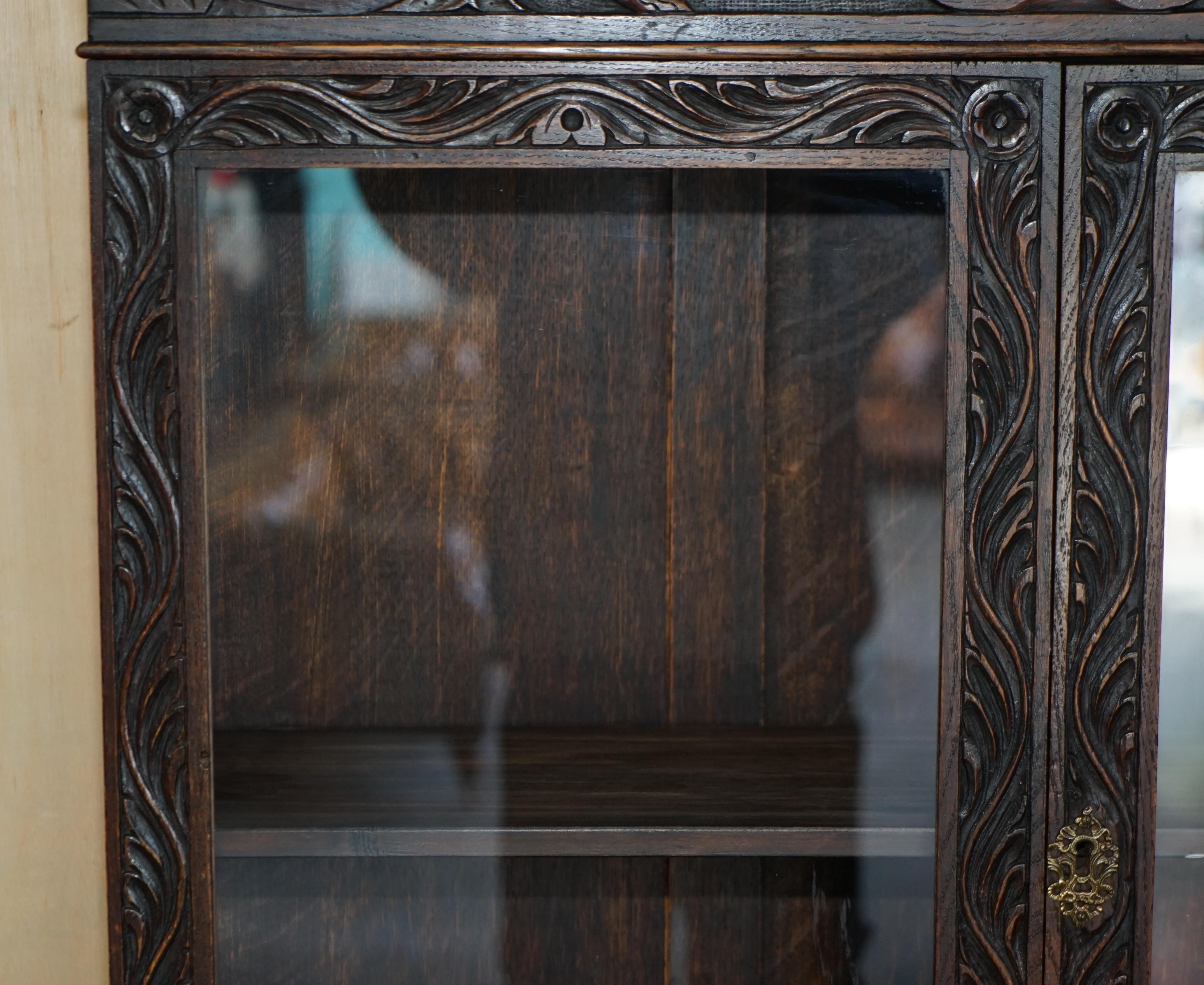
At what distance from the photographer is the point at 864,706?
0.73 m

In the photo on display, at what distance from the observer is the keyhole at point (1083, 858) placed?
2.22ft

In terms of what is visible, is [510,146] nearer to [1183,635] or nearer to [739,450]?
[739,450]

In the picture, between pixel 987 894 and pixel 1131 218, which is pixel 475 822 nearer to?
pixel 987 894

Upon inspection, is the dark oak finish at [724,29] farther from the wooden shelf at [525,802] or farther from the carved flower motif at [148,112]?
the wooden shelf at [525,802]

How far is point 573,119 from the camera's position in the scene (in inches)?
25.2

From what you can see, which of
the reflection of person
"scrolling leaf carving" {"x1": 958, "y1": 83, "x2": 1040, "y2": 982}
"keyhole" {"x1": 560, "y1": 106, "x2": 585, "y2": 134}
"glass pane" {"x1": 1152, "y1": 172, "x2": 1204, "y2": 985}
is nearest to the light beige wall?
"keyhole" {"x1": 560, "y1": 106, "x2": 585, "y2": 134}

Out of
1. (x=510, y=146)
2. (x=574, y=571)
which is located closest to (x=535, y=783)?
(x=574, y=571)

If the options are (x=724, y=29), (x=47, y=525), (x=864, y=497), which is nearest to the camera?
(x=724, y=29)

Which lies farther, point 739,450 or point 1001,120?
point 739,450

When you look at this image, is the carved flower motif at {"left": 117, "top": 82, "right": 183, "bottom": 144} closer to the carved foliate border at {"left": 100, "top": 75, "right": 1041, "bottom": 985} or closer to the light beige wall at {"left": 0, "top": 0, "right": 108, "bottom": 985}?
the carved foliate border at {"left": 100, "top": 75, "right": 1041, "bottom": 985}

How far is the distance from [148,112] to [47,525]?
37cm

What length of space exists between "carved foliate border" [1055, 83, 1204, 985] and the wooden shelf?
103 mm

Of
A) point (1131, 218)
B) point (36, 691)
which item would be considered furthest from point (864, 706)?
point (36, 691)

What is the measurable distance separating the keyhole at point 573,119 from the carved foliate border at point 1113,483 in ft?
0.94
